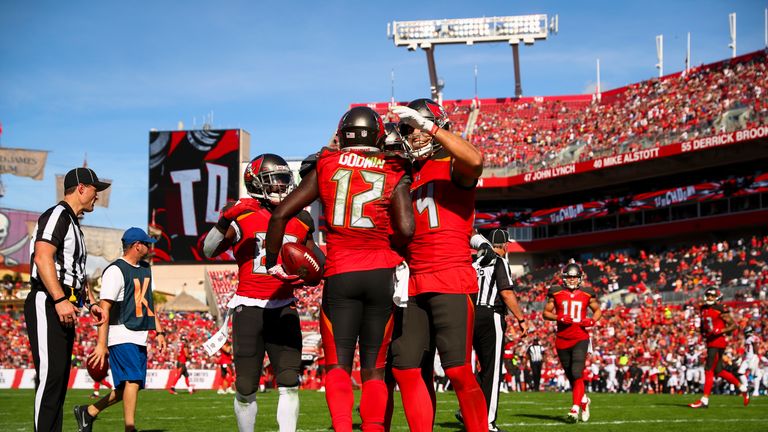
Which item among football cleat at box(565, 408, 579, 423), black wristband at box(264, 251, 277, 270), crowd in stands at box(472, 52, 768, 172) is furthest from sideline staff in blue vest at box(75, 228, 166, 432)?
crowd in stands at box(472, 52, 768, 172)

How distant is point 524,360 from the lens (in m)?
28.8

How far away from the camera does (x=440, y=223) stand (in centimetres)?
618

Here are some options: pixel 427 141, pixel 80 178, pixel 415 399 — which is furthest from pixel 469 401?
pixel 80 178

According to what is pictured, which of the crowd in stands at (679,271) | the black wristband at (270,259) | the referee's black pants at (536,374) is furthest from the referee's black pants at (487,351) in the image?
the crowd in stands at (679,271)

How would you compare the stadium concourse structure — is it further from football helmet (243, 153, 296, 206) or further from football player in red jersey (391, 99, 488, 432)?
football player in red jersey (391, 99, 488, 432)

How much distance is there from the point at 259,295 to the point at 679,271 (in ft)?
115

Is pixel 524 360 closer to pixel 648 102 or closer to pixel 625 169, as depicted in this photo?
pixel 625 169

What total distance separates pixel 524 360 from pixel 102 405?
68.7 ft

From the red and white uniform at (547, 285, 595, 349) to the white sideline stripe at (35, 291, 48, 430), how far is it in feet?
24.9

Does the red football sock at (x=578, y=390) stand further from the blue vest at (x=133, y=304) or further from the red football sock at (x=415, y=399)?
the red football sock at (x=415, y=399)

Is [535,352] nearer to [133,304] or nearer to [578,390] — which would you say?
[578,390]

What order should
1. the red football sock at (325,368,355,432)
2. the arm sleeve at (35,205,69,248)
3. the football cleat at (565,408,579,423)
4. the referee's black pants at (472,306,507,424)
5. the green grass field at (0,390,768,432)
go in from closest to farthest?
1. the red football sock at (325,368,355,432)
2. the arm sleeve at (35,205,69,248)
3. the referee's black pants at (472,306,507,424)
4. the green grass field at (0,390,768,432)
5. the football cleat at (565,408,579,423)

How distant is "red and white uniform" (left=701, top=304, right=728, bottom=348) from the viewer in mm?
15227

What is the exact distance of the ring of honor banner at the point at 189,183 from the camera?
6269cm
